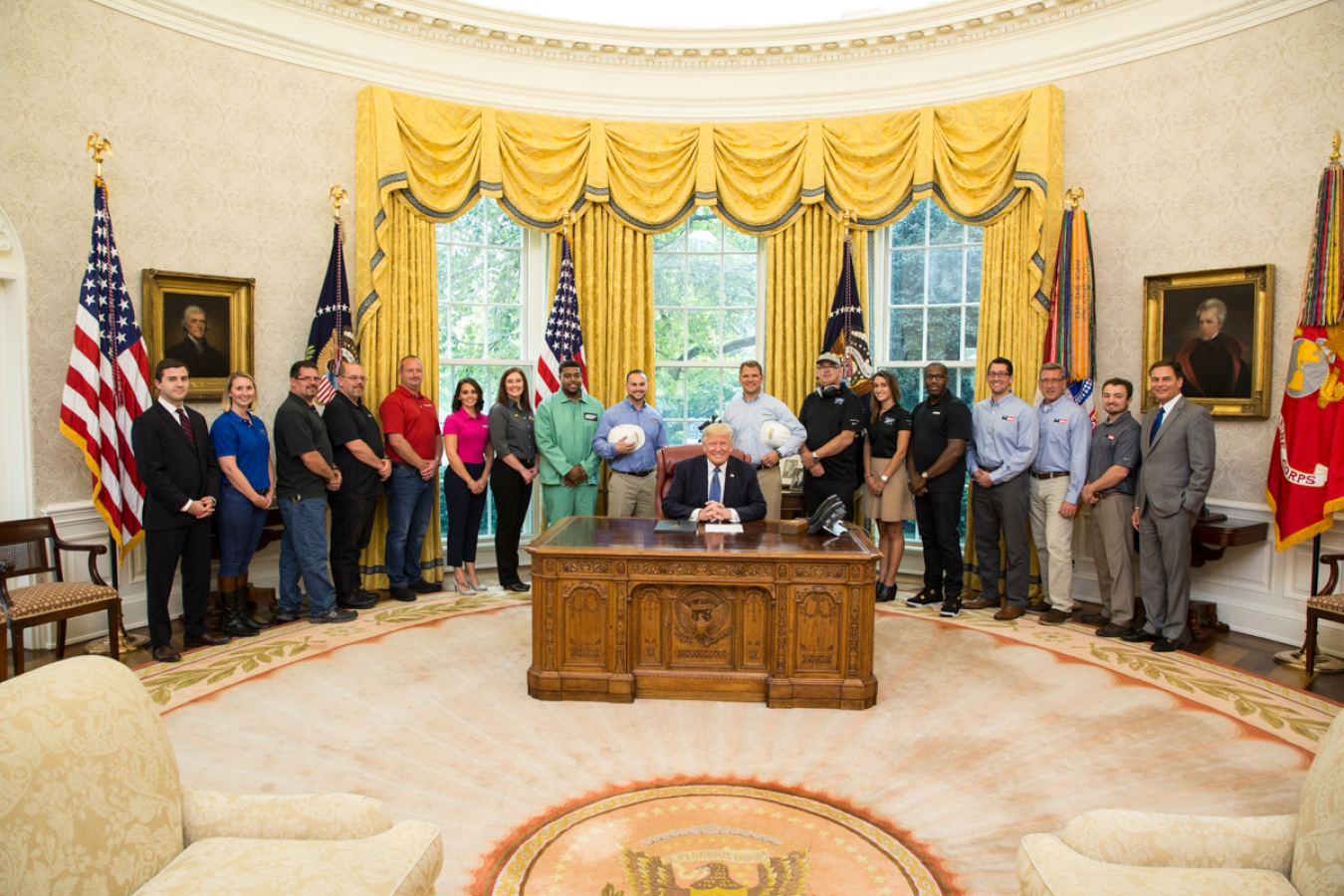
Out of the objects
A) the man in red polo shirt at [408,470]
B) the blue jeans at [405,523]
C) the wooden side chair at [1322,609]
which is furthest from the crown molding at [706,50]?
the wooden side chair at [1322,609]

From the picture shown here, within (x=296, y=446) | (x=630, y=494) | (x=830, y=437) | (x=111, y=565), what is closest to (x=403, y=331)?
(x=296, y=446)

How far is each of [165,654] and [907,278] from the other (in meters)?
6.22

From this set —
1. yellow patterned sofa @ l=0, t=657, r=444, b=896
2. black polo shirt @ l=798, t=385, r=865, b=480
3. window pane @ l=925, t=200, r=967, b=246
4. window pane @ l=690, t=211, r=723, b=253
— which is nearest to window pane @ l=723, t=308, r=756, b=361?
window pane @ l=690, t=211, r=723, b=253

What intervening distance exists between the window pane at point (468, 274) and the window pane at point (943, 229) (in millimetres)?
3954

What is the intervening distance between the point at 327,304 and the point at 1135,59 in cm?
626

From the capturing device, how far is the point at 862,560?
157 inches

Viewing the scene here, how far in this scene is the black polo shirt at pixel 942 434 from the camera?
591cm

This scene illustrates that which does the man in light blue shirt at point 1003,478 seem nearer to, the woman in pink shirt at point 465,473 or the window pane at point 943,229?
the window pane at point 943,229

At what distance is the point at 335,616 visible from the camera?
5.57m

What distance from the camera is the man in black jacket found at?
4.60 metres

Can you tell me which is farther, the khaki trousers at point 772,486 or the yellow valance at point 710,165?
the yellow valance at point 710,165

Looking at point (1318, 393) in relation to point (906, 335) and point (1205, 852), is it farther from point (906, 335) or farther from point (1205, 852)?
point (1205, 852)

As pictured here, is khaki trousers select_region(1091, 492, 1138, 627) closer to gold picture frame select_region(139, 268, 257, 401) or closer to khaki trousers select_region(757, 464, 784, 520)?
khaki trousers select_region(757, 464, 784, 520)

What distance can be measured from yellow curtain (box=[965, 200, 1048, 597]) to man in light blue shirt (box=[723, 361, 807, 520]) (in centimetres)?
151
